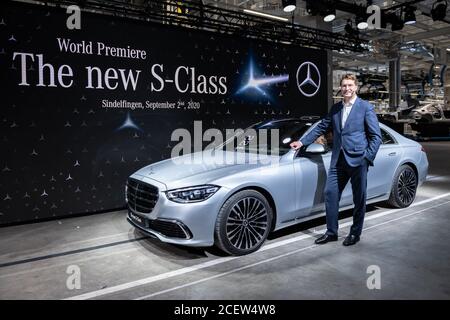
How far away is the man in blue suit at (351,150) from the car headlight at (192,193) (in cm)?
114

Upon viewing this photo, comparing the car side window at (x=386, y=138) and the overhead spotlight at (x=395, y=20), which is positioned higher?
the overhead spotlight at (x=395, y=20)

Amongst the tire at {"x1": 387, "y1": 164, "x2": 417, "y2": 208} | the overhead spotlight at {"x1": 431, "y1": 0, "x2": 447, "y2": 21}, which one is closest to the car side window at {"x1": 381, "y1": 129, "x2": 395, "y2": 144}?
the tire at {"x1": 387, "y1": 164, "x2": 417, "y2": 208}

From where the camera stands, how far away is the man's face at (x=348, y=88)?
3.80 meters

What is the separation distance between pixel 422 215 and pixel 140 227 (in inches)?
145

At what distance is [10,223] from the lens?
198 inches

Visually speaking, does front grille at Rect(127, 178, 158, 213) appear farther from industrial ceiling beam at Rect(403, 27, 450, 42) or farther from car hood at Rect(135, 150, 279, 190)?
industrial ceiling beam at Rect(403, 27, 450, 42)

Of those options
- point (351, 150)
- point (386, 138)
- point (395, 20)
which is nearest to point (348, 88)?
point (351, 150)

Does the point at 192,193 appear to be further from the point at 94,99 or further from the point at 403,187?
the point at 403,187

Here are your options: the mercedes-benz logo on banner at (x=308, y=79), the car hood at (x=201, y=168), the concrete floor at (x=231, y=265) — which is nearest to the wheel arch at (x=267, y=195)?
the car hood at (x=201, y=168)

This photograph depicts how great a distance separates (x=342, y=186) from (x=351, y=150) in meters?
0.43

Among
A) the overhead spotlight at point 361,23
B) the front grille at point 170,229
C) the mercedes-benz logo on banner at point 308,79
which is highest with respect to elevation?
the overhead spotlight at point 361,23

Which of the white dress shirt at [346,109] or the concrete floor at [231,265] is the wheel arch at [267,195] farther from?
the white dress shirt at [346,109]

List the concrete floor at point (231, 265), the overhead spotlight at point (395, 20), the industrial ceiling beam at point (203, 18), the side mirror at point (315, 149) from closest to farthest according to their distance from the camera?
1. the concrete floor at point (231, 265)
2. the side mirror at point (315, 149)
3. the industrial ceiling beam at point (203, 18)
4. the overhead spotlight at point (395, 20)

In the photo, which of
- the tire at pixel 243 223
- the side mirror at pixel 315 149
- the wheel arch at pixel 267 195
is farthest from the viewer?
the side mirror at pixel 315 149
